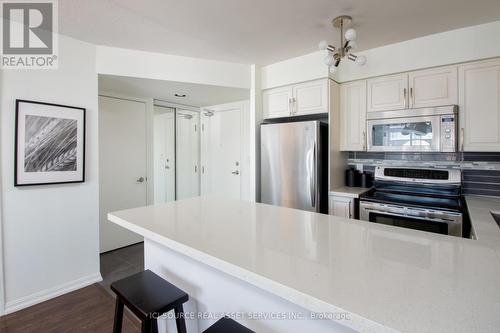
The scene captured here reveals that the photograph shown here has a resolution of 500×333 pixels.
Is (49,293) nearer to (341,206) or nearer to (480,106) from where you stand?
(341,206)

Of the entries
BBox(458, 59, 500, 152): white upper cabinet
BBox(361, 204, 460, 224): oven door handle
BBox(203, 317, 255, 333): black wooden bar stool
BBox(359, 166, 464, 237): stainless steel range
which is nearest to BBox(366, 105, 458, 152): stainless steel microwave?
BBox(458, 59, 500, 152): white upper cabinet

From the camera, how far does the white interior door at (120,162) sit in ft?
10.8

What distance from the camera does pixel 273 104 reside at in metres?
3.25

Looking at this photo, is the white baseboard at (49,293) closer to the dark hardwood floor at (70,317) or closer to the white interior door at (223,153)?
the dark hardwood floor at (70,317)

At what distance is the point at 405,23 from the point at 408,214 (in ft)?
5.40

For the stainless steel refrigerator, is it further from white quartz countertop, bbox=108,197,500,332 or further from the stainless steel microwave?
white quartz countertop, bbox=108,197,500,332

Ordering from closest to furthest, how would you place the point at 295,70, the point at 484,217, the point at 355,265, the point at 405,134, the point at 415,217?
the point at 355,265 < the point at 484,217 < the point at 415,217 < the point at 405,134 < the point at 295,70

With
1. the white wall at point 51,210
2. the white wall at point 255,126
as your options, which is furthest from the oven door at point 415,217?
the white wall at point 51,210

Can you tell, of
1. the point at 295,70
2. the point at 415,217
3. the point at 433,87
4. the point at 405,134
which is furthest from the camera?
the point at 295,70

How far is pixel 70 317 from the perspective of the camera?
2.11m

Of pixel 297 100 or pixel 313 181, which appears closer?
pixel 313 181

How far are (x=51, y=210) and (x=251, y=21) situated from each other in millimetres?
2481

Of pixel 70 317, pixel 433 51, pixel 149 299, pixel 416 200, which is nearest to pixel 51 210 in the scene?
pixel 70 317

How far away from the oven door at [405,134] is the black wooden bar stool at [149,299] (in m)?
2.40
